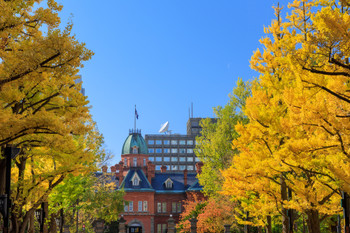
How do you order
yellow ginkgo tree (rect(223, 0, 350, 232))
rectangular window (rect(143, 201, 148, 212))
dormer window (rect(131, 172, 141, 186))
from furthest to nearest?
1. dormer window (rect(131, 172, 141, 186))
2. rectangular window (rect(143, 201, 148, 212))
3. yellow ginkgo tree (rect(223, 0, 350, 232))

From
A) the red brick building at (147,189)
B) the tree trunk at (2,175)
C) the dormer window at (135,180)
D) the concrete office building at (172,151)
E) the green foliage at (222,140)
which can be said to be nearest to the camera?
the tree trunk at (2,175)

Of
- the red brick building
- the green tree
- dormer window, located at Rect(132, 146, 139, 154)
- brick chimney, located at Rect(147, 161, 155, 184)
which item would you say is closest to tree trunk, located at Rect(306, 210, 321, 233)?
the green tree

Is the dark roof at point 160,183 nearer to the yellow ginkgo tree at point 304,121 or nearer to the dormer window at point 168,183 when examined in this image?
the dormer window at point 168,183

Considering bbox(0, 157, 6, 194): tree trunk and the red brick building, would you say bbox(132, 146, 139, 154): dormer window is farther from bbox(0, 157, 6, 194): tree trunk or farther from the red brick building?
bbox(0, 157, 6, 194): tree trunk

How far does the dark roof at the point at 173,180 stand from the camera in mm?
70062

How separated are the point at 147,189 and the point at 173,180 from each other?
576 cm

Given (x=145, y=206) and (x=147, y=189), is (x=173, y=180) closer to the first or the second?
(x=147, y=189)

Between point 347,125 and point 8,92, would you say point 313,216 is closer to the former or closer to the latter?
point 347,125

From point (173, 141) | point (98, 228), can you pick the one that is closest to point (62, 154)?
point (98, 228)

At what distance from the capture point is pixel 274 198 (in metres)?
17.7

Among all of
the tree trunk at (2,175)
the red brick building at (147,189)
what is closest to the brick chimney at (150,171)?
the red brick building at (147,189)

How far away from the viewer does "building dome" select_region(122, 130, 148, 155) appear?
240ft

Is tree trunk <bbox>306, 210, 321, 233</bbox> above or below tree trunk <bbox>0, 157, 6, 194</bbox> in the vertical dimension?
below

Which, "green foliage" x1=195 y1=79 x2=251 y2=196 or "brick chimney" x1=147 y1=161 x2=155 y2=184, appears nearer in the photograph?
"green foliage" x1=195 y1=79 x2=251 y2=196
